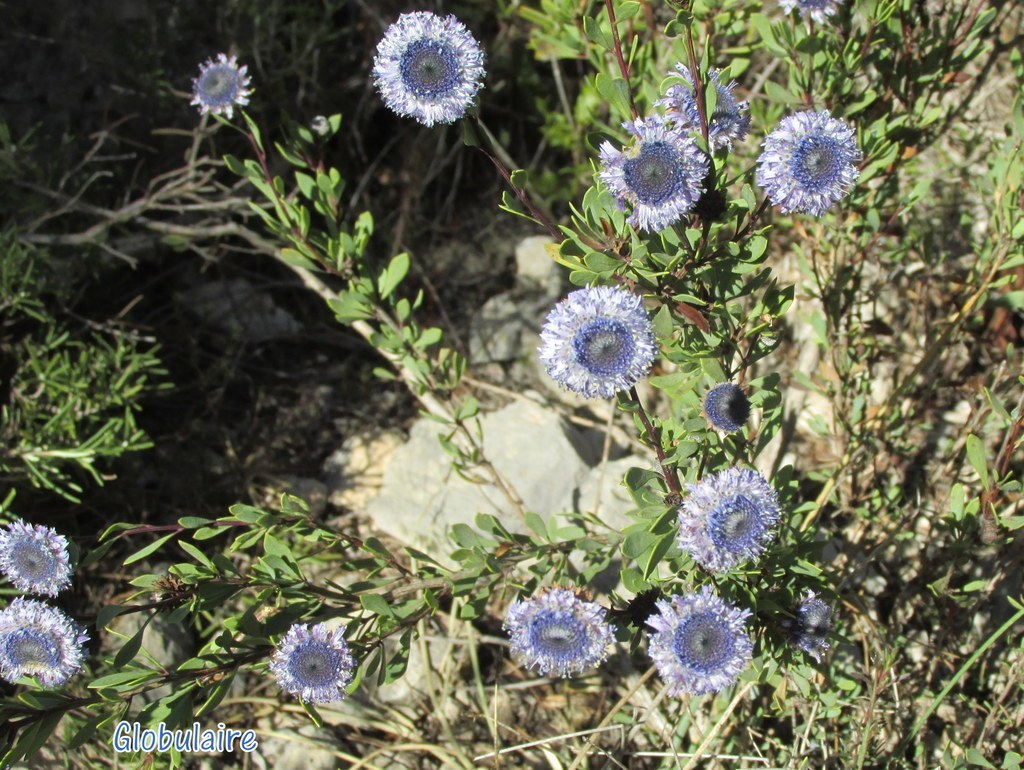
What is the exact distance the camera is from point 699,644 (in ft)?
6.66

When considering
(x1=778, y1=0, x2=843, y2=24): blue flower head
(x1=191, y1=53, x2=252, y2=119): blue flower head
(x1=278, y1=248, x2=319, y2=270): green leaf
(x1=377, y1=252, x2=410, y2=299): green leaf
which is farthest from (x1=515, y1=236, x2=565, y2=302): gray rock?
(x1=778, y1=0, x2=843, y2=24): blue flower head

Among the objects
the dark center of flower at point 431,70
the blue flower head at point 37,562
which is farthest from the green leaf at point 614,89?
the blue flower head at point 37,562

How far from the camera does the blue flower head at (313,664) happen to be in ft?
7.19

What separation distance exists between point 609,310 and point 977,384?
177 cm

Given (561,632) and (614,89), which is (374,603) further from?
(614,89)

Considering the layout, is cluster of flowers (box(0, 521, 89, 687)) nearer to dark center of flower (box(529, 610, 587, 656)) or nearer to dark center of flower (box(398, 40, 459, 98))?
dark center of flower (box(529, 610, 587, 656))

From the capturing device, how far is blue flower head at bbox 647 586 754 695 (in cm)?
202

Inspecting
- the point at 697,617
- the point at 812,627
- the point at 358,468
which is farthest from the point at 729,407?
the point at 358,468

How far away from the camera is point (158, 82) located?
3.78 metres

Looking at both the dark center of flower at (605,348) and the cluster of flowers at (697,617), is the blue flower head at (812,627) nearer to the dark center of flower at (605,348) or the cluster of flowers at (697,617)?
the cluster of flowers at (697,617)

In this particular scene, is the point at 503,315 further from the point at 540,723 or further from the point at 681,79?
the point at 681,79

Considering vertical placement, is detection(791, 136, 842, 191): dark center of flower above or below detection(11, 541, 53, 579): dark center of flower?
above

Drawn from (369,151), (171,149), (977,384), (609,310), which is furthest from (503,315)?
(609,310)

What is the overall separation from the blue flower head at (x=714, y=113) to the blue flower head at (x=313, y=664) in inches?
58.3
